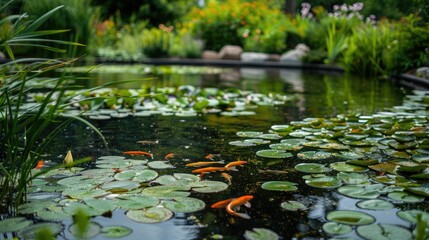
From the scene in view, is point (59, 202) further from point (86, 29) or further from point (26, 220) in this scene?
point (86, 29)

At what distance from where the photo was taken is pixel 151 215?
69.7 inches

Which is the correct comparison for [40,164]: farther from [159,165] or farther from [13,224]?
[13,224]

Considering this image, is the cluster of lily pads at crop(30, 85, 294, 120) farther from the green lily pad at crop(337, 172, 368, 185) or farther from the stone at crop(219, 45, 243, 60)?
the stone at crop(219, 45, 243, 60)

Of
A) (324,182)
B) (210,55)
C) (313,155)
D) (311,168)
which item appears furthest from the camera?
(210,55)

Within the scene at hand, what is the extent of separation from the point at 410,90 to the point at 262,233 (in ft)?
18.1

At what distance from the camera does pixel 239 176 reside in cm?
235

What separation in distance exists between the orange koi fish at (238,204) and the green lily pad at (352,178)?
53 cm

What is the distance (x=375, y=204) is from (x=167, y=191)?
0.83 meters

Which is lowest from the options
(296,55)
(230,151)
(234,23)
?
(230,151)

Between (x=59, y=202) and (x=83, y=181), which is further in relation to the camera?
(x=83, y=181)

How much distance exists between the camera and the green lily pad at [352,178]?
2.22 meters

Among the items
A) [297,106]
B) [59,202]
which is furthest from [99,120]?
[59,202]

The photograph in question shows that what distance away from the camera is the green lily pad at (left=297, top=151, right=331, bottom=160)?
269 cm

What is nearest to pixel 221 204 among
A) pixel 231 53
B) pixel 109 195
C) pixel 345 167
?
pixel 109 195
